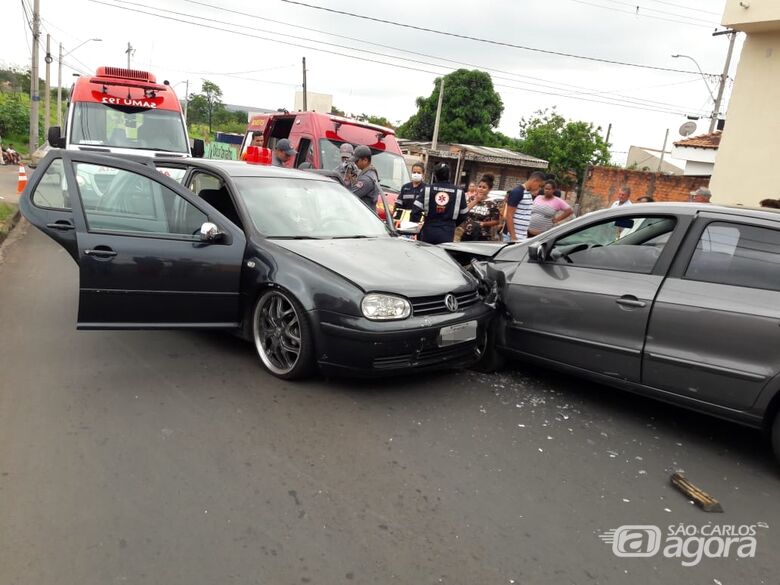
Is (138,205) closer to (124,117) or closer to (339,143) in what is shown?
(339,143)

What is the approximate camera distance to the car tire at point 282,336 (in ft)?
13.5

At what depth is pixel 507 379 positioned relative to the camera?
4777 millimetres

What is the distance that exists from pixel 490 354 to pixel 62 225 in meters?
3.39

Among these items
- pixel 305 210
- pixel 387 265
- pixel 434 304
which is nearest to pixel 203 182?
pixel 305 210

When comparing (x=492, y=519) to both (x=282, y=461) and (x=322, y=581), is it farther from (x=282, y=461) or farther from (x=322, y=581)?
(x=282, y=461)

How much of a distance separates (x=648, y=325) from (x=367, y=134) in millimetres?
8074

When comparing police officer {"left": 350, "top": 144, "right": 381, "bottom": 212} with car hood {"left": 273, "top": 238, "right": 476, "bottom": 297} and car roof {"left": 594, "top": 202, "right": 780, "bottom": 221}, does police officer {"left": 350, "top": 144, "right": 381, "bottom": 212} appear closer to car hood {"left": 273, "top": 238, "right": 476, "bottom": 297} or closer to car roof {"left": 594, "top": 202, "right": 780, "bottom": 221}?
car hood {"left": 273, "top": 238, "right": 476, "bottom": 297}

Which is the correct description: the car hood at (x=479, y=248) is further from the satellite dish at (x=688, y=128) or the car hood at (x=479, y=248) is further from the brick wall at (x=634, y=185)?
the satellite dish at (x=688, y=128)

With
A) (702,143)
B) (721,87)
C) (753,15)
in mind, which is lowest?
(702,143)

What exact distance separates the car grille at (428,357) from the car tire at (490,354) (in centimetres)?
34

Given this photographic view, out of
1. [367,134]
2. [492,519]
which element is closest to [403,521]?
[492,519]

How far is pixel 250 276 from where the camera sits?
4434 millimetres

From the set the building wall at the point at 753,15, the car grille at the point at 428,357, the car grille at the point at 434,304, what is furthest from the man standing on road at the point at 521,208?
the building wall at the point at 753,15

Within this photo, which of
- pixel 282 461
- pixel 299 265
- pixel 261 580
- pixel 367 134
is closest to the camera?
pixel 261 580
